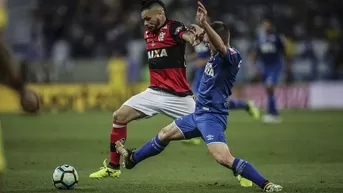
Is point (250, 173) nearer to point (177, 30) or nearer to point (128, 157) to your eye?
point (128, 157)

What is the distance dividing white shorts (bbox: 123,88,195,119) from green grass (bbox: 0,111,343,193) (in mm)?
860

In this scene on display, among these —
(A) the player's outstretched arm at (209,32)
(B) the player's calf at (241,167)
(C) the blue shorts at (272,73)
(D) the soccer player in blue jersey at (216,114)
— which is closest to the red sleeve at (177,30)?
(D) the soccer player in blue jersey at (216,114)

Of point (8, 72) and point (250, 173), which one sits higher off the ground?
point (8, 72)

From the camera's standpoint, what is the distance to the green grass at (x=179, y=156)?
948 centimetres

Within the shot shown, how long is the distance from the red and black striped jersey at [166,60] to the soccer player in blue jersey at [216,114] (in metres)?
1.31

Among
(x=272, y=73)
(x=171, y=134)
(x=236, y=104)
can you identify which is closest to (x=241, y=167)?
(x=171, y=134)

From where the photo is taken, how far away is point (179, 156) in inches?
522

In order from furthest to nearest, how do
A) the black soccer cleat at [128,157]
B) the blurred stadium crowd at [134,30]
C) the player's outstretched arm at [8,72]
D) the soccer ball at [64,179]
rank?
the blurred stadium crowd at [134,30]
the black soccer cleat at [128,157]
the soccer ball at [64,179]
the player's outstretched arm at [8,72]

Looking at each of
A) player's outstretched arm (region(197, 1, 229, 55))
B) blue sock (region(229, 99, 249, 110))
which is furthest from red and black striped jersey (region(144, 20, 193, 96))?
blue sock (region(229, 99, 249, 110))

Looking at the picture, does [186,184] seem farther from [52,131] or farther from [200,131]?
[52,131]

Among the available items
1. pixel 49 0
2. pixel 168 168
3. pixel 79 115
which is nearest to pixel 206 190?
pixel 168 168

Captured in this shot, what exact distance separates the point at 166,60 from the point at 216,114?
189 centimetres

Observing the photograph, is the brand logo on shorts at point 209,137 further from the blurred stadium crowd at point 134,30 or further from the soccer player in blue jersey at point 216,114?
the blurred stadium crowd at point 134,30

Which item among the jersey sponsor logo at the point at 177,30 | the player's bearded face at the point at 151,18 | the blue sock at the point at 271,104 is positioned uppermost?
the player's bearded face at the point at 151,18
